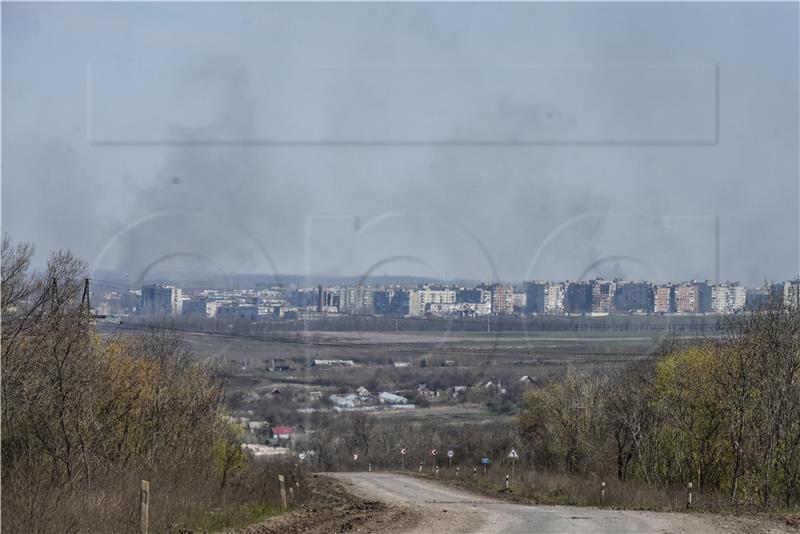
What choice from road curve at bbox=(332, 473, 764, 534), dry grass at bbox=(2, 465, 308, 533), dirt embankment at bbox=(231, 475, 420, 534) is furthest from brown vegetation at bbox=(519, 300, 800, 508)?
dry grass at bbox=(2, 465, 308, 533)

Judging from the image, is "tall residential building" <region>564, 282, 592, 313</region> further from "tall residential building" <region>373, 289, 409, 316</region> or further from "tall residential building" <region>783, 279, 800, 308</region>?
"tall residential building" <region>783, 279, 800, 308</region>

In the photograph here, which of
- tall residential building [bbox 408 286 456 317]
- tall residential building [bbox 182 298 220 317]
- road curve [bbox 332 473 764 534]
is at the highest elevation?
tall residential building [bbox 408 286 456 317]

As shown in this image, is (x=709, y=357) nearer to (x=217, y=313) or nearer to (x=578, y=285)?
(x=578, y=285)

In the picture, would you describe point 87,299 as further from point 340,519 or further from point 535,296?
point 535,296

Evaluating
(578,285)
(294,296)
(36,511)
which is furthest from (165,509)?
(578,285)

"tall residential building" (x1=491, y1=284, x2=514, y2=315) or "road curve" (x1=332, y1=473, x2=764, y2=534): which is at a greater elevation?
"tall residential building" (x1=491, y1=284, x2=514, y2=315)
